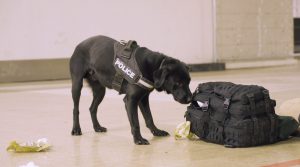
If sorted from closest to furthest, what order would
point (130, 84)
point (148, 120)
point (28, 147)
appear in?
point (28, 147), point (130, 84), point (148, 120)

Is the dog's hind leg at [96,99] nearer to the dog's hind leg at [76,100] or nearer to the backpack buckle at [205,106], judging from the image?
the dog's hind leg at [76,100]

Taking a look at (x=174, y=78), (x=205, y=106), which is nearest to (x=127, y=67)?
(x=174, y=78)

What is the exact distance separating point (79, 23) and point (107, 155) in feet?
32.9

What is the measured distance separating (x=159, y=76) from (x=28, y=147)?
135cm

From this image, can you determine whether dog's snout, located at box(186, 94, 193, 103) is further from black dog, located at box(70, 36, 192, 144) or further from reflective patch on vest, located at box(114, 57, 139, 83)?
reflective patch on vest, located at box(114, 57, 139, 83)

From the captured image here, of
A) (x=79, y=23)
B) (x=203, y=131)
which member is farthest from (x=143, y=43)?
(x=203, y=131)

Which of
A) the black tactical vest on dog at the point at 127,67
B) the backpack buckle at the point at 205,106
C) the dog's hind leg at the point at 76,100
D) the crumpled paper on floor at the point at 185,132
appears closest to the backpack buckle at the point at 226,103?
the backpack buckle at the point at 205,106

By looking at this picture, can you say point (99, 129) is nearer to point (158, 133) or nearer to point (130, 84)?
point (158, 133)

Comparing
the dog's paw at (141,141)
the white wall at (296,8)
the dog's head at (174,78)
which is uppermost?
the dog's head at (174,78)

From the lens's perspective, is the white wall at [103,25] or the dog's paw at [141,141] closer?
the dog's paw at [141,141]

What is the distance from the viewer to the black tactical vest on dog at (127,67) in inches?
222

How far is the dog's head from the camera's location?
555 centimetres

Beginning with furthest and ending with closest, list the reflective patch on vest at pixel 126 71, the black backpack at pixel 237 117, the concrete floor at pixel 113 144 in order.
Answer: the reflective patch on vest at pixel 126 71 → the black backpack at pixel 237 117 → the concrete floor at pixel 113 144

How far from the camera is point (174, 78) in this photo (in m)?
5.57
